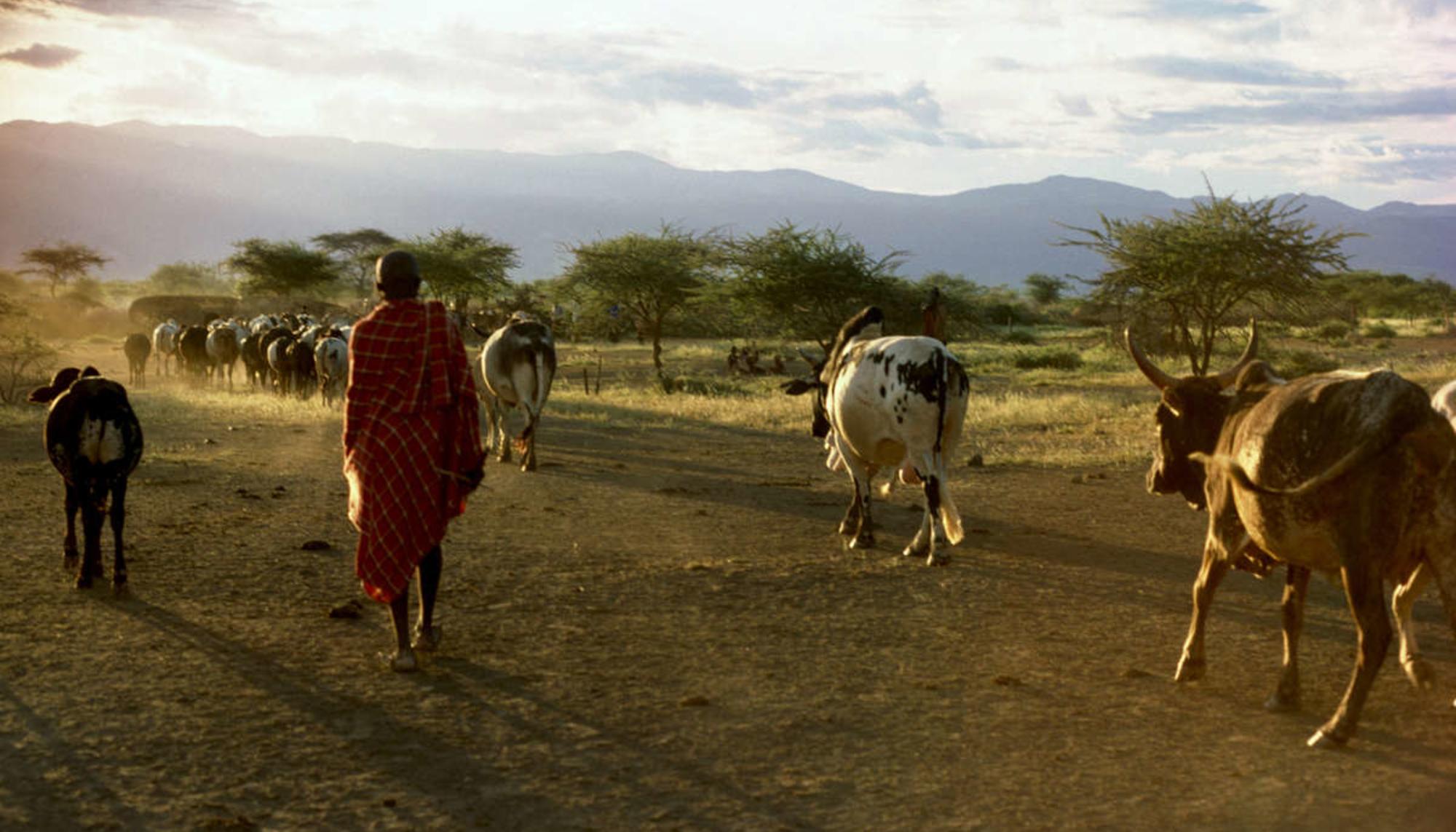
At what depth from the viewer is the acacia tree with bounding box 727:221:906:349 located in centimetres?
3012

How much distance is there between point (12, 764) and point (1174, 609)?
239 inches

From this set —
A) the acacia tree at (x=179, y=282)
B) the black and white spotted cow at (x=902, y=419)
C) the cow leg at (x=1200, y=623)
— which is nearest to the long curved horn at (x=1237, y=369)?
the cow leg at (x=1200, y=623)

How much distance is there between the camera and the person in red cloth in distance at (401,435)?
5816mm

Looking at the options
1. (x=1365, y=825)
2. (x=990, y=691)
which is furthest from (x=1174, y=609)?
(x=1365, y=825)

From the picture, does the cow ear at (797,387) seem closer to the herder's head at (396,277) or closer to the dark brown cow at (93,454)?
the herder's head at (396,277)

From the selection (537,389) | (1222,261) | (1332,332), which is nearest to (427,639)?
(537,389)

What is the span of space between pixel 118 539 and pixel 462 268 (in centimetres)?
3857

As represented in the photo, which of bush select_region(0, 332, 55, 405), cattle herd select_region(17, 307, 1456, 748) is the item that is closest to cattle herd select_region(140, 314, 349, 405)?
bush select_region(0, 332, 55, 405)

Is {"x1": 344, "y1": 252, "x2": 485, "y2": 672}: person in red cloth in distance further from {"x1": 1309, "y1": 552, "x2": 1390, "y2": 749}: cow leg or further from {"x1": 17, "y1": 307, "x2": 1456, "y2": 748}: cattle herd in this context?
{"x1": 1309, "y1": 552, "x2": 1390, "y2": 749}: cow leg

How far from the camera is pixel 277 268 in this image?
54.8 meters

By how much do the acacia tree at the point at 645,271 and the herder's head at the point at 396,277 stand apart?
2764cm

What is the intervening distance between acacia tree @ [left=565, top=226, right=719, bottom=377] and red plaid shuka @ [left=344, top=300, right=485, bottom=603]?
27736 mm

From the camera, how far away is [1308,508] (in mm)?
4957

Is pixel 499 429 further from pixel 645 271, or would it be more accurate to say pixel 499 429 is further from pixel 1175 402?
pixel 645 271
